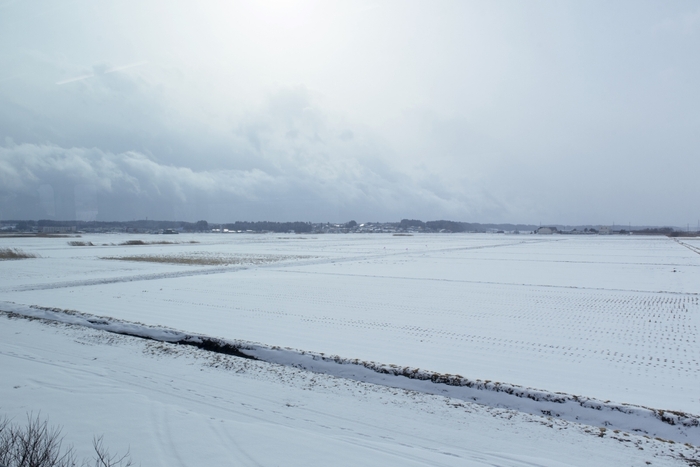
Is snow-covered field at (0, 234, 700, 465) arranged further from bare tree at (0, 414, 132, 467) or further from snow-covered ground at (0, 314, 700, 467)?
bare tree at (0, 414, 132, 467)

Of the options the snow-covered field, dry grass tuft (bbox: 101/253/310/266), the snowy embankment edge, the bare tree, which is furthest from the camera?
dry grass tuft (bbox: 101/253/310/266)

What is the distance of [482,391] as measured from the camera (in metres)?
7.00

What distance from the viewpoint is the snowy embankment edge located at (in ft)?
19.4

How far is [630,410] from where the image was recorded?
6.21 m

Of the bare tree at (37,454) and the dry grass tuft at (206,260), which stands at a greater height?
the bare tree at (37,454)

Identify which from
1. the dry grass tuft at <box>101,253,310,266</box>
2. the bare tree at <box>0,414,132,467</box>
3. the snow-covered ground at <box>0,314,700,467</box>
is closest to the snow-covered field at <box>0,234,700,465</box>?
the snow-covered ground at <box>0,314,700,467</box>

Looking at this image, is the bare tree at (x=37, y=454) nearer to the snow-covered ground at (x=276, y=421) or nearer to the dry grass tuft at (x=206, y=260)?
the snow-covered ground at (x=276, y=421)

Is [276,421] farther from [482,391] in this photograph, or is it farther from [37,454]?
[482,391]

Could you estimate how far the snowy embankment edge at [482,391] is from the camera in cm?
592

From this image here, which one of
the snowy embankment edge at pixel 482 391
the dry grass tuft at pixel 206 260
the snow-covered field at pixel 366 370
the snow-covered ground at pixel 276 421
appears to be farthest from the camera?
the dry grass tuft at pixel 206 260

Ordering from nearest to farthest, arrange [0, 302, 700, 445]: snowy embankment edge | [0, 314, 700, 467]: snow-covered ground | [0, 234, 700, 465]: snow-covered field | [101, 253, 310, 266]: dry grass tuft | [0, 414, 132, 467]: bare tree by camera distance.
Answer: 1. [0, 414, 132, 467]: bare tree
2. [0, 314, 700, 467]: snow-covered ground
3. [0, 234, 700, 465]: snow-covered field
4. [0, 302, 700, 445]: snowy embankment edge
5. [101, 253, 310, 266]: dry grass tuft

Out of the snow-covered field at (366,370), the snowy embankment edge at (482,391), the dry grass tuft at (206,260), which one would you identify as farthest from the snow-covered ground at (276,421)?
the dry grass tuft at (206,260)

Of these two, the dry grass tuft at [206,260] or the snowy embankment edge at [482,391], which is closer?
the snowy embankment edge at [482,391]

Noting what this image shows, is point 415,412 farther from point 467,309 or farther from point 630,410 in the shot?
point 467,309
